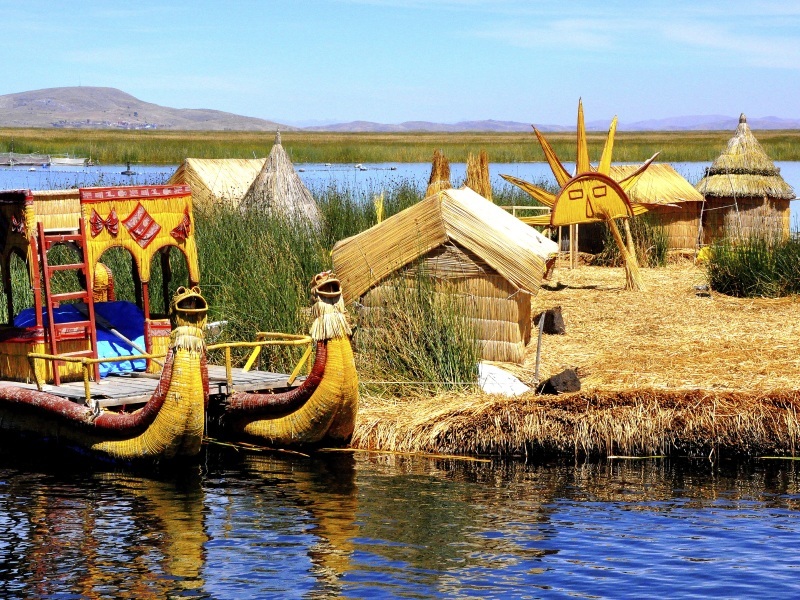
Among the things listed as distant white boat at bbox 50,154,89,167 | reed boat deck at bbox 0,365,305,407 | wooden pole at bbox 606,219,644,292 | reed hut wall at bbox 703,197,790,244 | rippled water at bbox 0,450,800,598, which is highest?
distant white boat at bbox 50,154,89,167

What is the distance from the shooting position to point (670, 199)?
1858 centimetres

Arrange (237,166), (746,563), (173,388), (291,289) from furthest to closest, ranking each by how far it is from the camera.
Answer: (237,166) < (291,289) < (173,388) < (746,563)

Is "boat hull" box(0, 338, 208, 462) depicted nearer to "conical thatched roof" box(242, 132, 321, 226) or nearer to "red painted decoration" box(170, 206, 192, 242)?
"red painted decoration" box(170, 206, 192, 242)

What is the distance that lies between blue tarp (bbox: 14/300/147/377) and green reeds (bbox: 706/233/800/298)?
8097 mm

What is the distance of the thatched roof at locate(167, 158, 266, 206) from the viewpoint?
19656 mm

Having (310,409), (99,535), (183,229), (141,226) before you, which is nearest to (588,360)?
(310,409)

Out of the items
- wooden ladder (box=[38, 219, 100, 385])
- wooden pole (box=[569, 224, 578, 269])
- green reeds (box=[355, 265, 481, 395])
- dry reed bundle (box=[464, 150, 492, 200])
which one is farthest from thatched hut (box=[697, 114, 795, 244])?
wooden ladder (box=[38, 219, 100, 385])

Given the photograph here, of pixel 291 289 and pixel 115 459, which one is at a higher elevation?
pixel 291 289

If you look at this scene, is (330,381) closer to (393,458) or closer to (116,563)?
(393,458)

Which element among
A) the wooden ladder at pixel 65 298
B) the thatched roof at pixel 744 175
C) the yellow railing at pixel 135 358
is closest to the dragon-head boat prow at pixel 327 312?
the yellow railing at pixel 135 358

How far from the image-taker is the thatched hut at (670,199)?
1850 centimetres

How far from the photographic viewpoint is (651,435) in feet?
31.8

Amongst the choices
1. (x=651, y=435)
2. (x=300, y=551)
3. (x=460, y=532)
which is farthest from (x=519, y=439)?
(x=300, y=551)

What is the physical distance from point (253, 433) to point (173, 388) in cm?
140
